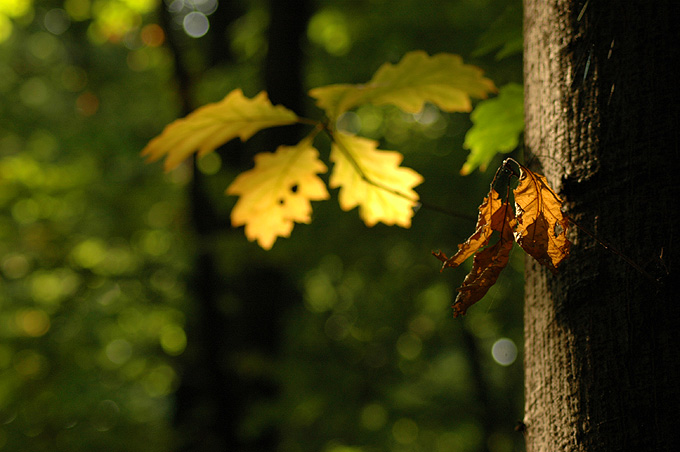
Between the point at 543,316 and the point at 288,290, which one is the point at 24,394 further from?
the point at 543,316

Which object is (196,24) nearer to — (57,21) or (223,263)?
(57,21)

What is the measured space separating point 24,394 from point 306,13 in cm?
448

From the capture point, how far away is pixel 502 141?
50.0 inches

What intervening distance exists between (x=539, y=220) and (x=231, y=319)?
16.5 feet

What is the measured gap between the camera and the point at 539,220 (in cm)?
66

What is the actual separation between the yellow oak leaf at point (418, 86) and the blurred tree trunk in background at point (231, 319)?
3274 mm

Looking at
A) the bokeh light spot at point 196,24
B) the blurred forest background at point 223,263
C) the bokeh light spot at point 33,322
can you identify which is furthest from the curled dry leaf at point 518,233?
the bokeh light spot at point 196,24

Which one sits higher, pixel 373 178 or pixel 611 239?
pixel 373 178

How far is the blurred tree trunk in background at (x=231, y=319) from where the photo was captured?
441 cm

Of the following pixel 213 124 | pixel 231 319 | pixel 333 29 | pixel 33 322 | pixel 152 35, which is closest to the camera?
pixel 213 124

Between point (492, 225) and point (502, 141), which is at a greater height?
point (502, 141)

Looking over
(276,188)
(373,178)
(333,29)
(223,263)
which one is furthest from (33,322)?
(373,178)

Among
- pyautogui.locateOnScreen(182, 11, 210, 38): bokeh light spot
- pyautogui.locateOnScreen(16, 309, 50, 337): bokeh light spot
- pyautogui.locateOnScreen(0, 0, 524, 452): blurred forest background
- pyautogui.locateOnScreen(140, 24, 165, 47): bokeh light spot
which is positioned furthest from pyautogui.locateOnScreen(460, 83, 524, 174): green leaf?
pyautogui.locateOnScreen(182, 11, 210, 38): bokeh light spot

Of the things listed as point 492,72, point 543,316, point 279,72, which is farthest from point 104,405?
point 543,316
